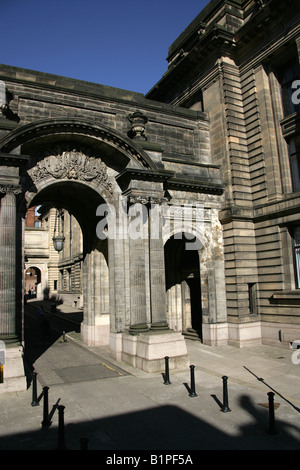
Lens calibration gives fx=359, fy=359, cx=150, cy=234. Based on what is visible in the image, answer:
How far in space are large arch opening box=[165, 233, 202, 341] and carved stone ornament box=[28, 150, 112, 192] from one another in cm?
688

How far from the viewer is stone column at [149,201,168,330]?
13711 mm

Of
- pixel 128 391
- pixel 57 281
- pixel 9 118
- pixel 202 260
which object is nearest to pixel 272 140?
pixel 202 260

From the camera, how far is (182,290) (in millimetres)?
20500

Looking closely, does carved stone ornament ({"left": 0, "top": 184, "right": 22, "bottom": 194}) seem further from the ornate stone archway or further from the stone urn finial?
the stone urn finial

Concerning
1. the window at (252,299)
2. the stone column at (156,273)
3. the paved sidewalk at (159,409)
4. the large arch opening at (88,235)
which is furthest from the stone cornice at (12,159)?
the window at (252,299)

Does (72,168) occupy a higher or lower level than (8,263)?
higher

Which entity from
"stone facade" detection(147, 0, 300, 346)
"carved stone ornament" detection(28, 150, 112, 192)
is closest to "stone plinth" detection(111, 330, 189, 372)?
"stone facade" detection(147, 0, 300, 346)

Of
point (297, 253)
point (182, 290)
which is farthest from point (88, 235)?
point (297, 253)

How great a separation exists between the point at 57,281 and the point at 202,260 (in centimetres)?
3217

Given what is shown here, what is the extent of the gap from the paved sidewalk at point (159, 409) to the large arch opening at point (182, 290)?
6479 millimetres

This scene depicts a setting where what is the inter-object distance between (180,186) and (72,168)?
5175 millimetres

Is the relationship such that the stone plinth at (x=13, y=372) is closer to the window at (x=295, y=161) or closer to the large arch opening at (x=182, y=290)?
the large arch opening at (x=182, y=290)

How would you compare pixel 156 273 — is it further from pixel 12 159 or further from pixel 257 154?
pixel 257 154

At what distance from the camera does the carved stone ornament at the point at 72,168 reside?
45.2 ft
